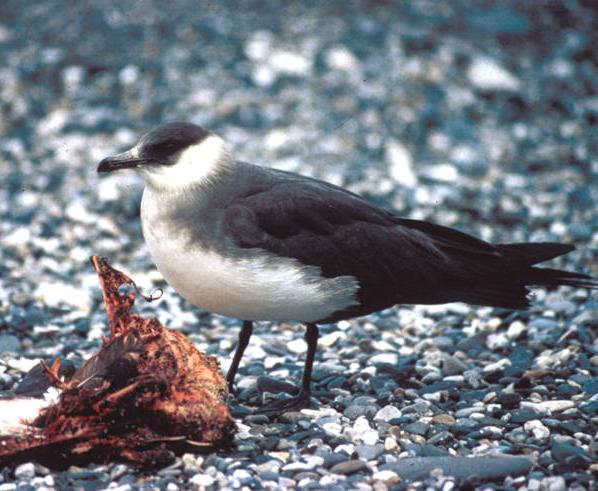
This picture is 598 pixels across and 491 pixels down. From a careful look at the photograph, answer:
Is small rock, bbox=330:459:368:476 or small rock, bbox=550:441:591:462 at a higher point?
small rock, bbox=550:441:591:462

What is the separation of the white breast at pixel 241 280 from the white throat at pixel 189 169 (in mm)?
93

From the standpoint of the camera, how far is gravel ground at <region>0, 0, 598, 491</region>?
4547 millimetres

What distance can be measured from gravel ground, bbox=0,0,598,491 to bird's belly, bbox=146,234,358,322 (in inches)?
21.6

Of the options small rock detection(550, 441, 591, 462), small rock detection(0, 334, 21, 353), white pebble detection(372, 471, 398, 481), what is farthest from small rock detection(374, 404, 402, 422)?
small rock detection(0, 334, 21, 353)

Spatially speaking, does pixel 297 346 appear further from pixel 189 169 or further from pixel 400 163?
pixel 400 163

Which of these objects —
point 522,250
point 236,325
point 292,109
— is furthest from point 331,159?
point 522,250

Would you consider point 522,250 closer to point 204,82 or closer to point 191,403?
point 191,403

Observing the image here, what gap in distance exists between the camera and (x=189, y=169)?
4965 millimetres

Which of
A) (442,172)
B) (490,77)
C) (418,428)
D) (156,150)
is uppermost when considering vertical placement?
(490,77)

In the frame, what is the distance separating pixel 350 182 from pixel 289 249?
4.08 m

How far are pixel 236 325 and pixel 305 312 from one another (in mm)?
1764

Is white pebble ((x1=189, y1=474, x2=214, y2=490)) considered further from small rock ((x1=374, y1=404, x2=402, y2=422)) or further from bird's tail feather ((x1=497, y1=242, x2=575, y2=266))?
bird's tail feather ((x1=497, y1=242, x2=575, y2=266))

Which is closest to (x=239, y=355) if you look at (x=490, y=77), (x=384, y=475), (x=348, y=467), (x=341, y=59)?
(x=348, y=467)

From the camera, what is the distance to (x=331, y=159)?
933 cm
